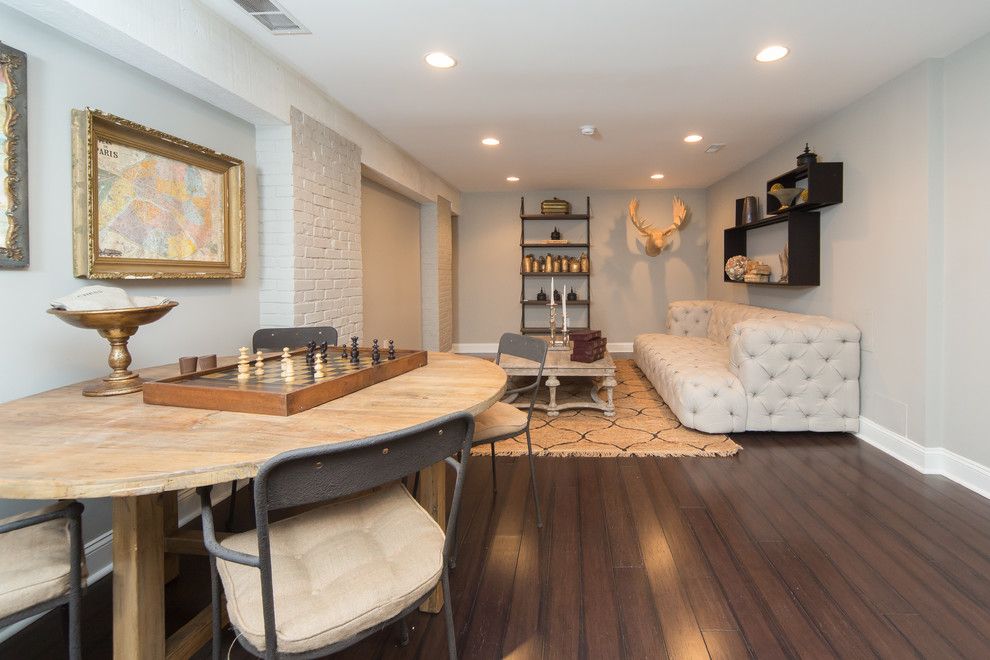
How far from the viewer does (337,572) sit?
1.06 meters

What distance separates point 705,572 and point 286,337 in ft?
6.96

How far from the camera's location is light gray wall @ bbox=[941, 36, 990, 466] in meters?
2.49

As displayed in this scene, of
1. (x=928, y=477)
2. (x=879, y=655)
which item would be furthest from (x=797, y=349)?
(x=879, y=655)

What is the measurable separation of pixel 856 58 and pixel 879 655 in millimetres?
2815

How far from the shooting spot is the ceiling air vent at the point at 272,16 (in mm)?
2201

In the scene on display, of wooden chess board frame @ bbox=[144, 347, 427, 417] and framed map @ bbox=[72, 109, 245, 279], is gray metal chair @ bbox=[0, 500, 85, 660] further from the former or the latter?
framed map @ bbox=[72, 109, 245, 279]

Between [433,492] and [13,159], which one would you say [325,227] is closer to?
[13,159]

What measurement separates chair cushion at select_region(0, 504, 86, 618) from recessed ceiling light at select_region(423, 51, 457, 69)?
2506 millimetres

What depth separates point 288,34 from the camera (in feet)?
8.11

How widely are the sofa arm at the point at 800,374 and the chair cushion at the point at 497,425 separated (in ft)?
6.33

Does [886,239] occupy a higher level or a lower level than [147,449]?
higher

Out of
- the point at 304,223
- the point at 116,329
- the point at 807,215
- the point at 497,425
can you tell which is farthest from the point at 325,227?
the point at 807,215

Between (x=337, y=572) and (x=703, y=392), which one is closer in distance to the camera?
(x=337, y=572)

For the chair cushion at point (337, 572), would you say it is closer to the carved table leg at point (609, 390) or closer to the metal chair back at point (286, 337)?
the metal chair back at point (286, 337)
